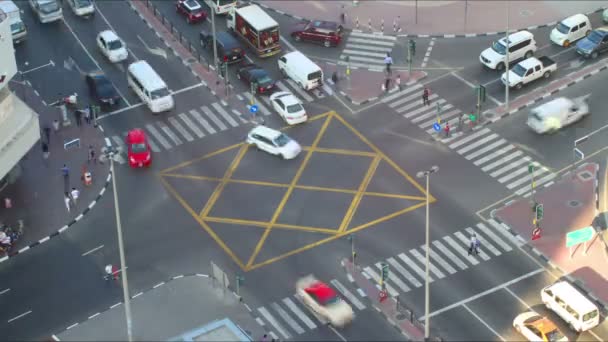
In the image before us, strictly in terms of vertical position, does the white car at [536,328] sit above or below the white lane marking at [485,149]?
above

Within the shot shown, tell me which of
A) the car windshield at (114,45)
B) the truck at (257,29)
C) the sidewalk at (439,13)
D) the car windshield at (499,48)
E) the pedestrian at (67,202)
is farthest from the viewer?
the sidewalk at (439,13)

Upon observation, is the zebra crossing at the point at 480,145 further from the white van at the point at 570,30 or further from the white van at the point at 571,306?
the white van at the point at 570,30

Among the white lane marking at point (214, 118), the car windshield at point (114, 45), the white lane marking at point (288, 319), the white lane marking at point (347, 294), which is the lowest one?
the white lane marking at point (214, 118)

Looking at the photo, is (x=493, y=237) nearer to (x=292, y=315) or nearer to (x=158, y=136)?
(x=292, y=315)

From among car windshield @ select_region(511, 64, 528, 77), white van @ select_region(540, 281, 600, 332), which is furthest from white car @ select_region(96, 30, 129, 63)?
white van @ select_region(540, 281, 600, 332)

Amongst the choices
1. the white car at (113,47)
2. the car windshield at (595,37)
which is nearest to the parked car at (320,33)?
the white car at (113,47)

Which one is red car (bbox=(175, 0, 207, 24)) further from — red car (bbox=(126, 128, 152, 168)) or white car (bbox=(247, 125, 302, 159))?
white car (bbox=(247, 125, 302, 159))

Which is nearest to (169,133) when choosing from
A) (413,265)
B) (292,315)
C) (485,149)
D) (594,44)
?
(292,315)
